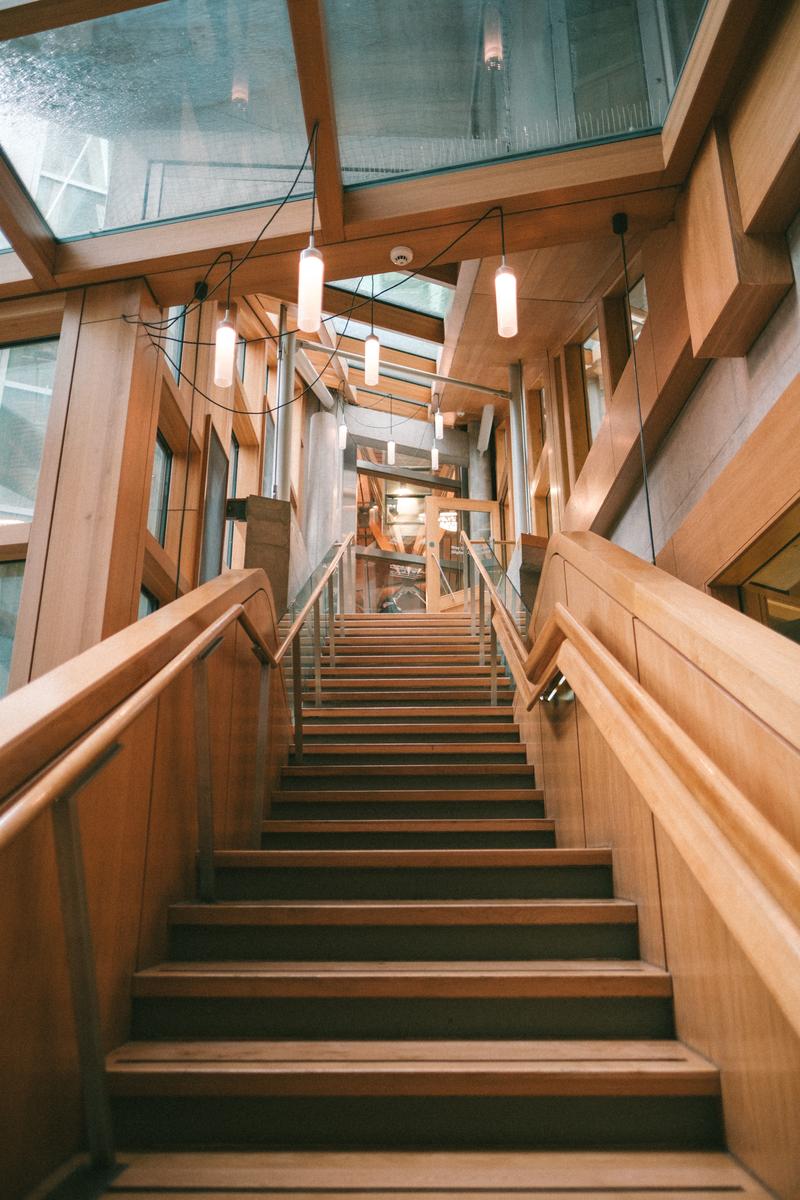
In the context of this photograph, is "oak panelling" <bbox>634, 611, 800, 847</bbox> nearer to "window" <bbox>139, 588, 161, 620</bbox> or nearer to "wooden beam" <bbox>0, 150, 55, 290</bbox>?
"wooden beam" <bbox>0, 150, 55, 290</bbox>

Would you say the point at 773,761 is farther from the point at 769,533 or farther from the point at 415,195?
the point at 415,195

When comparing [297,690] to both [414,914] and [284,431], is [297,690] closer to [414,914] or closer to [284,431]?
[414,914]

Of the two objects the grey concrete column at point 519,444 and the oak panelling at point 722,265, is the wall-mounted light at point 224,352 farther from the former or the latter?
the grey concrete column at point 519,444

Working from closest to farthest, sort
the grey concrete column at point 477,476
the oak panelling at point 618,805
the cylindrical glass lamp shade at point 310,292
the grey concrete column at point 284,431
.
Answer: the oak panelling at point 618,805, the cylindrical glass lamp shade at point 310,292, the grey concrete column at point 284,431, the grey concrete column at point 477,476

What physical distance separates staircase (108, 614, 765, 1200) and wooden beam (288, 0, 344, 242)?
354 cm

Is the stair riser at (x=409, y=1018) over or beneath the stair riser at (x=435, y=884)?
beneath

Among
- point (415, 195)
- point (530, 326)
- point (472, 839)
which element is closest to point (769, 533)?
point (472, 839)

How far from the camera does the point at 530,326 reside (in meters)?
8.17

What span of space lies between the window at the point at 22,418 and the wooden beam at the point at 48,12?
2007 millimetres

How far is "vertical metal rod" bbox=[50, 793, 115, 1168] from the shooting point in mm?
1581

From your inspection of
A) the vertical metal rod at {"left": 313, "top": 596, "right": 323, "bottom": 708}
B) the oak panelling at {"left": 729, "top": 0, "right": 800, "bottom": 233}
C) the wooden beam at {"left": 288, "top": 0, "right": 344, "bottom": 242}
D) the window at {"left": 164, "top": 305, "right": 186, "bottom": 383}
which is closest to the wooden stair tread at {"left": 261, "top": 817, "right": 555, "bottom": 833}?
the vertical metal rod at {"left": 313, "top": 596, "right": 323, "bottom": 708}

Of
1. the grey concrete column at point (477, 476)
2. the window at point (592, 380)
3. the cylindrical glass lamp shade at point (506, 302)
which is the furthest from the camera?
the grey concrete column at point (477, 476)

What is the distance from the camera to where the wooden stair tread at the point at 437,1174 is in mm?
1494

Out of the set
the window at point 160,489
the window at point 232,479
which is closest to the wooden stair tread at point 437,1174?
the window at point 160,489
